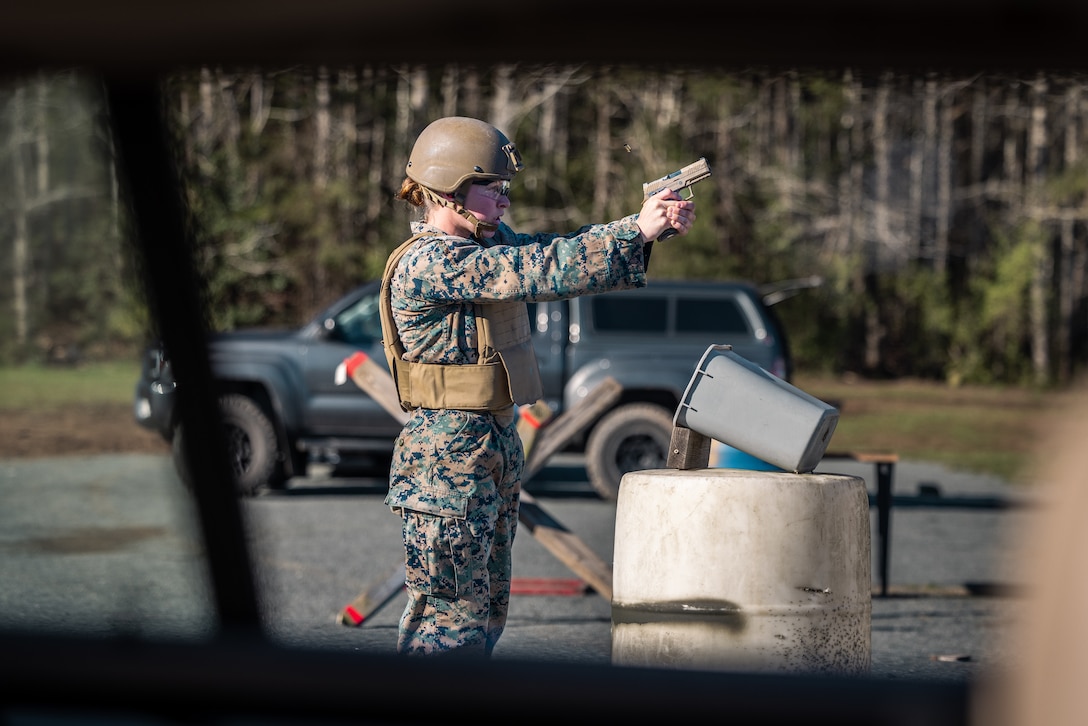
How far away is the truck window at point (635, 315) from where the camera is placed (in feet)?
41.7

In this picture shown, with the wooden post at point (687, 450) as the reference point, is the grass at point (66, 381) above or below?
above

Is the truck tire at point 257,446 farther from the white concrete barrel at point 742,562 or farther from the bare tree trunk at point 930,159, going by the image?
the bare tree trunk at point 930,159

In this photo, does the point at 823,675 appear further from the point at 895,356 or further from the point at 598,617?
the point at 895,356

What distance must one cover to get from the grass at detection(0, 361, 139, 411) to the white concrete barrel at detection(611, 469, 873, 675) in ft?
4.09

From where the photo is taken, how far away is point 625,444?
12.1 m

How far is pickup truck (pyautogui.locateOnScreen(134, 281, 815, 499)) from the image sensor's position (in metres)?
12.0

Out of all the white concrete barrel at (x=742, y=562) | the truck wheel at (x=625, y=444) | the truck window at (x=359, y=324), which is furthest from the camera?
the truck window at (x=359, y=324)

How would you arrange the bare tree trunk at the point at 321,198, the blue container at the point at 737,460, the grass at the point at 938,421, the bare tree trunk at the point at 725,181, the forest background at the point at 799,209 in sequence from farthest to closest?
the bare tree trunk at the point at 725,181 < the bare tree trunk at the point at 321,198 < the forest background at the point at 799,209 < the grass at the point at 938,421 < the blue container at the point at 737,460

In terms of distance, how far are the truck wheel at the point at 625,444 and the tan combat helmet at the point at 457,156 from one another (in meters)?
8.40

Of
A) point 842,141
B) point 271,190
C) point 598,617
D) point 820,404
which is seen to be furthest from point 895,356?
point 820,404

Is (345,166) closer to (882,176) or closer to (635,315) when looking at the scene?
(882,176)

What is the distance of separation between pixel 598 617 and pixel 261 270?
55.8ft

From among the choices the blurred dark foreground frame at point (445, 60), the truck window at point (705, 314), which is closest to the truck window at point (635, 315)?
the truck window at point (705, 314)

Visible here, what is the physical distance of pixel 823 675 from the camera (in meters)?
0.96
